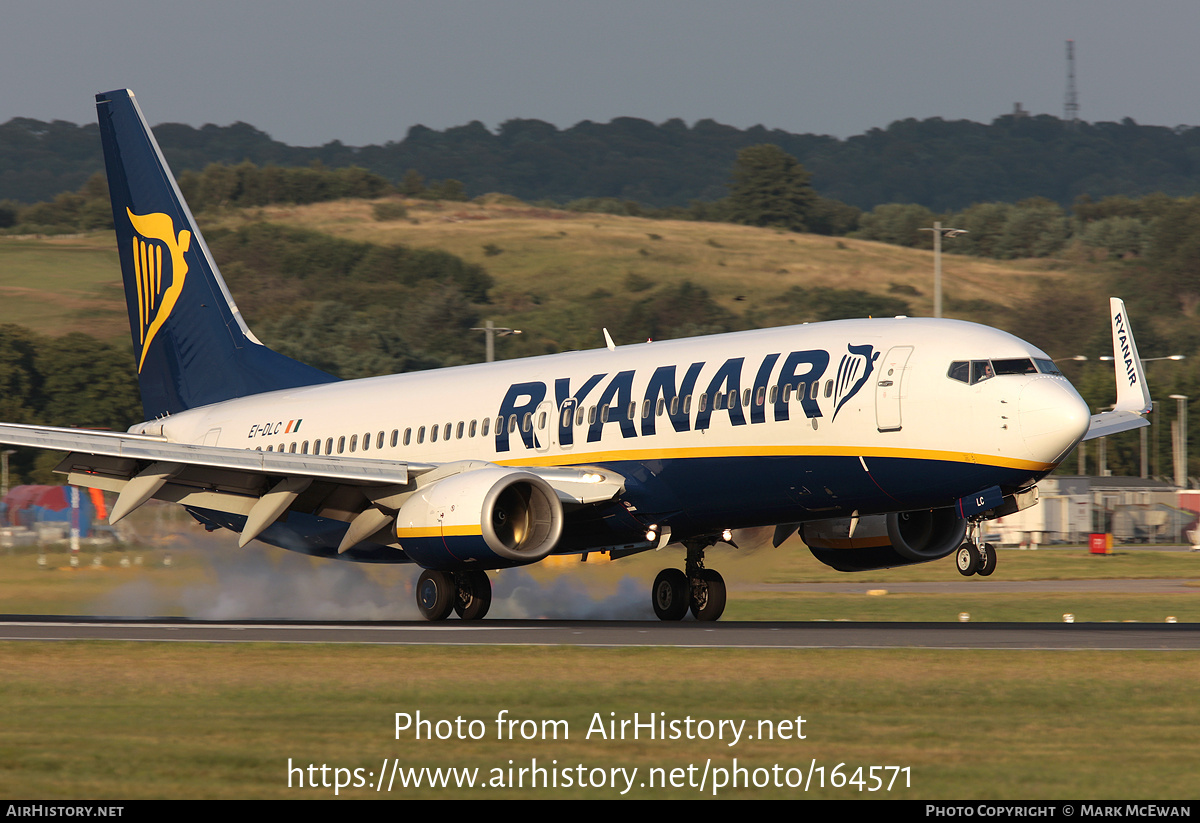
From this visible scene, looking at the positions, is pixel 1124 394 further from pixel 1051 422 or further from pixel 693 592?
pixel 1051 422

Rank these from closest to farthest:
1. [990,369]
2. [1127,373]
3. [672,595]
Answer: [990,369] < [672,595] < [1127,373]

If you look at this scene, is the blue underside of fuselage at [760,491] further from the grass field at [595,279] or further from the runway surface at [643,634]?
the grass field at [595,279]

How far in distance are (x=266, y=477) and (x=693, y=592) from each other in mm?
8826

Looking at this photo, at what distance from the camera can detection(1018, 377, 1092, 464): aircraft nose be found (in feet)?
80.8

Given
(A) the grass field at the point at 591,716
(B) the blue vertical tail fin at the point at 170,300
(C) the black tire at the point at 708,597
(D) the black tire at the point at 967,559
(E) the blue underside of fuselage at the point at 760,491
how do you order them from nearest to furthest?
(A) the grass field at the point at 591,716 < (D) the black tire at the point at 967,559 < (E) the blue underside of fuselage at the point at 760,491 < (C) the black tire at the point at 708,597 < (B) the blue vertical tail fin at the point at 170,300

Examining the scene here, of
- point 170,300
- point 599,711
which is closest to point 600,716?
point 599,711

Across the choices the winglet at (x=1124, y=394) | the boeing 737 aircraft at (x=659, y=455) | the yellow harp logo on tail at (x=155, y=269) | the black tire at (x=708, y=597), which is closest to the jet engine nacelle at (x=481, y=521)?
the boeing 737 aircraft at (x=659, y=455)

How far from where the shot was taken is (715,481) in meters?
28.0

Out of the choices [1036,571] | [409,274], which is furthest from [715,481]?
[409,274]

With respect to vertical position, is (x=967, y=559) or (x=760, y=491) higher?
(x=760, y=491)

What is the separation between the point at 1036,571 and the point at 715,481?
3844 centimetres

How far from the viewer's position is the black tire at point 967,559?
25250 mm

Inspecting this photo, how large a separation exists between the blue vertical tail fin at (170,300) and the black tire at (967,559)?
735 inches

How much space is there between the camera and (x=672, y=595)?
32.4 meters
